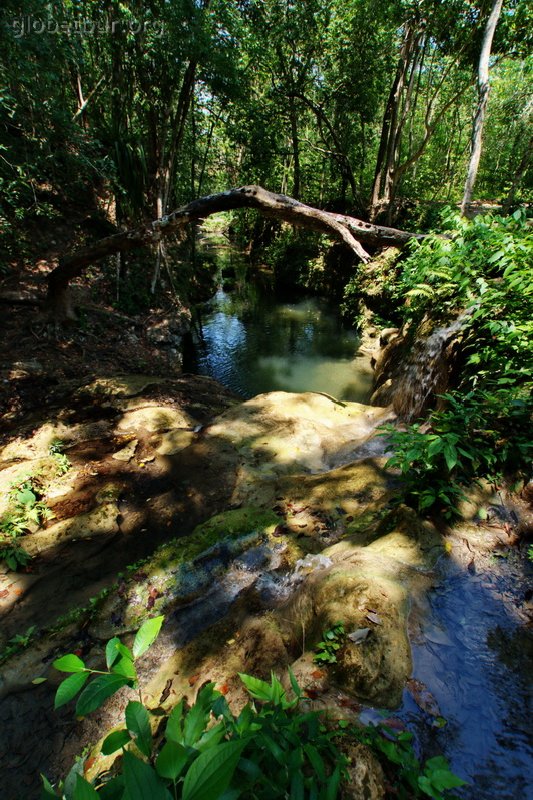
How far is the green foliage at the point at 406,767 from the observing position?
4.17ft

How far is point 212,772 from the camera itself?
2.50ft

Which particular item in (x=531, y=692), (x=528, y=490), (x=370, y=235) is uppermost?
(x=370, y=235)

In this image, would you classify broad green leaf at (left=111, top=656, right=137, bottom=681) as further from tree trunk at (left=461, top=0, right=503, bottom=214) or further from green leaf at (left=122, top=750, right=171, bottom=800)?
tree trunk at (left=461, top=0, right=503, bottom=214)

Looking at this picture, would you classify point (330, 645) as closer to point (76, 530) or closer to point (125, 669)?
point (125, 669)

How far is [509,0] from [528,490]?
17.1 metres

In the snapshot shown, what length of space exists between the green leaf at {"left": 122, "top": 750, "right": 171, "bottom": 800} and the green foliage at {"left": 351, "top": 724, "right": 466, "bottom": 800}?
41.5 inches

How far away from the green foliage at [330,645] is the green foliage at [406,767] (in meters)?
0.39

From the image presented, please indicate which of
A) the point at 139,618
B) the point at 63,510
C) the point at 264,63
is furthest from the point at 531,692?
the point at 264,63

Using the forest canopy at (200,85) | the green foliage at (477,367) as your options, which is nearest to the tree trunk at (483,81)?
the forest canopy at (200,85)

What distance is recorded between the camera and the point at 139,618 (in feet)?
10.1

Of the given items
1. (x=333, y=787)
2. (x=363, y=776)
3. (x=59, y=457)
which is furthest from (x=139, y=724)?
(x=59, y=457)

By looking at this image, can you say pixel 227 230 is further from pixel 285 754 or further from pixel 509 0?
pixel 285 754

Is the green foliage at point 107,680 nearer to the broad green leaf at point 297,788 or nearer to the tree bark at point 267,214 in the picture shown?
the broad green leaf at point 297,788

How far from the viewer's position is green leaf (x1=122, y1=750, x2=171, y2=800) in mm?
745
